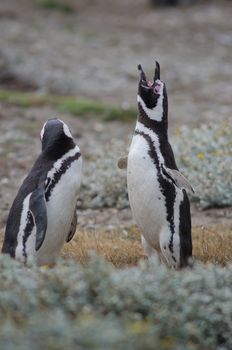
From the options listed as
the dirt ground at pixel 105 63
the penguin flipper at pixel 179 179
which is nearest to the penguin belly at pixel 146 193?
the penguin flipper at pixel 179 179

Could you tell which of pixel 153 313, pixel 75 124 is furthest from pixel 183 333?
pixel 75 124

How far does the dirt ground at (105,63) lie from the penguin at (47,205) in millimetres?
2166

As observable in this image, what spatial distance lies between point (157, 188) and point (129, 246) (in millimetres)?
1151

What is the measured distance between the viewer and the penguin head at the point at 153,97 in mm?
5832

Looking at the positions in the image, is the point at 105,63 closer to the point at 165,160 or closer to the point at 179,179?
the point at 165,160

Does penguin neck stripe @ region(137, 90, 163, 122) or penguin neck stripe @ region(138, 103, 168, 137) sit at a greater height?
penguin neck stripe @ region(137, 90, 163, 122)

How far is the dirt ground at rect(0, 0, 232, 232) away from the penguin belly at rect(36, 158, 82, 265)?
2192 millimetres

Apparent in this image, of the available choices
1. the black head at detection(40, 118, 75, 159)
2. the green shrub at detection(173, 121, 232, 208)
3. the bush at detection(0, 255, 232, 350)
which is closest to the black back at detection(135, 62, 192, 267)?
the black head at detection(40, 118, 75, 159)

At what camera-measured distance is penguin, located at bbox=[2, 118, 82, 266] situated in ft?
18.6

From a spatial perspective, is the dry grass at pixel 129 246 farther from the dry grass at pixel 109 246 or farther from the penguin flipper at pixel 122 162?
the penguin flipper at pixel 122 162

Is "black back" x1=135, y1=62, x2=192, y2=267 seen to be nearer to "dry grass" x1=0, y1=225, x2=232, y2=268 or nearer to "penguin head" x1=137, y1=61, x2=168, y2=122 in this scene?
"penguin head" x1=137, y1=61, x2=168, y2=122

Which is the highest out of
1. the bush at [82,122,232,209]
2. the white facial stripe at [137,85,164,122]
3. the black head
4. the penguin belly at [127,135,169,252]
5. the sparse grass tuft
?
the sparse grass tuft

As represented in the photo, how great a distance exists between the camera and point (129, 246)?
6742mm

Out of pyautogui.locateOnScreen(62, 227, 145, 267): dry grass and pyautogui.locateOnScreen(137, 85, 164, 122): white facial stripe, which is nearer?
pyautogui.locateOnScreen(137, 85, 164, 122): white facial stripe
